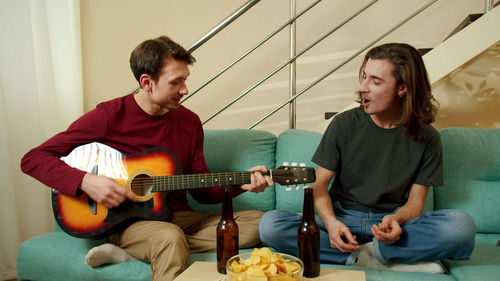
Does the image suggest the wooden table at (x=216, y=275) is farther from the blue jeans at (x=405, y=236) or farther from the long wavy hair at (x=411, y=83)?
the long wavy hair at (x=411, y=83)

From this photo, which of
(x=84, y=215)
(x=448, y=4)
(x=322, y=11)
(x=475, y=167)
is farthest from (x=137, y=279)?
(x=448, y=4)

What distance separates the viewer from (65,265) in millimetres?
1430

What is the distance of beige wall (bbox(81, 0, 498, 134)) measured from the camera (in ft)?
9.16

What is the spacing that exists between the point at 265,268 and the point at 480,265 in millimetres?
855

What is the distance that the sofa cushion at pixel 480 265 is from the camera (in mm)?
1224

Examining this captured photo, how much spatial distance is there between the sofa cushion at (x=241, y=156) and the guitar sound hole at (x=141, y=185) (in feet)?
1.35

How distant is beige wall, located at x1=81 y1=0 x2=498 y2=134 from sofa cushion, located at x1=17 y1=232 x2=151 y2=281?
60.9 inches

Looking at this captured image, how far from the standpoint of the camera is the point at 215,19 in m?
2.86

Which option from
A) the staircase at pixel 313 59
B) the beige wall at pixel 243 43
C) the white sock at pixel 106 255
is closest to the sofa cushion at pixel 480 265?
the white sock at pixel 106 255

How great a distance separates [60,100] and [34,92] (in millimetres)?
206

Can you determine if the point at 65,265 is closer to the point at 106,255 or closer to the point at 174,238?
the point at 106,255

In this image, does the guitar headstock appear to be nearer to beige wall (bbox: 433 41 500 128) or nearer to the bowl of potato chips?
the bowl of potato chips

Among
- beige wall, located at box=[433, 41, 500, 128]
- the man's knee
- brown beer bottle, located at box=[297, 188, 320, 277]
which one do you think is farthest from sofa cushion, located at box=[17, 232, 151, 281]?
beige wall, located at box=[433, 41, 500, 128]

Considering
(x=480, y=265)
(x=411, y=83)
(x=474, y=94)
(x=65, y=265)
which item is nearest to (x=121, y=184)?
(x=65, y=265)
